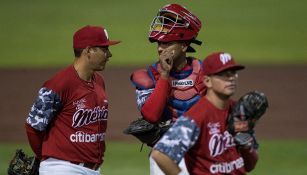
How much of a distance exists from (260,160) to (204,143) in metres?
6.23

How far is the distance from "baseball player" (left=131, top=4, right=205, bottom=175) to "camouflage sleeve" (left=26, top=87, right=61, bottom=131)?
69 cm

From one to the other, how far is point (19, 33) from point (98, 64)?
17294 millimetres

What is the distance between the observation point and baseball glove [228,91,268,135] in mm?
5488

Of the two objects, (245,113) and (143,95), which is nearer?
(245,113)

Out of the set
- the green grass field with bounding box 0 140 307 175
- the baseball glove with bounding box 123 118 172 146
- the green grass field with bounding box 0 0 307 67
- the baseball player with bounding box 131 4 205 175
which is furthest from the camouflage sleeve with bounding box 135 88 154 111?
the green grass field with bounding box 0 0 307 67

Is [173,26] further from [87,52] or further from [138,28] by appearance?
[138,28]

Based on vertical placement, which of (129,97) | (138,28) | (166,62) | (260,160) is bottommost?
(260,160)

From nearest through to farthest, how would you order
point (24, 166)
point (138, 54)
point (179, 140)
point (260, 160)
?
point (179, 140) → point (24, 166) → point (260, 160) → point (138, 54)

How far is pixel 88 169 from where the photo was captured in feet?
22.7

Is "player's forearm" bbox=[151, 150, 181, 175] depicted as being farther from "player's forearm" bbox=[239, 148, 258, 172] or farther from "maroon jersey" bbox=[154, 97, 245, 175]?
"player's forearm" bbox=[239, 148, 258, 172]

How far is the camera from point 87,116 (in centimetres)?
687

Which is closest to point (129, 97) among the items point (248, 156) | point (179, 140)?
point (248, 156)

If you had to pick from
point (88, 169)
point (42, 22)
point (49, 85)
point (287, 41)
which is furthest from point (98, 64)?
point (42, 22)

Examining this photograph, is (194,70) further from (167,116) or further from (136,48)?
(136,48)
